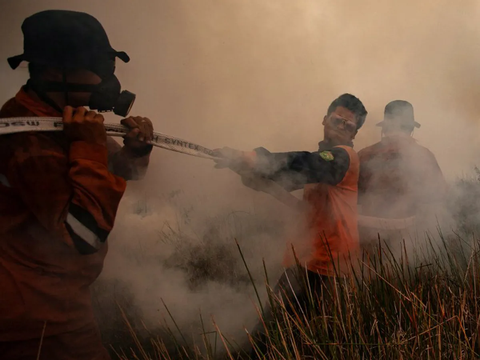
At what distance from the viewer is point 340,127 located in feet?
6.23

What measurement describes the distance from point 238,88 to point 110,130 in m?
0.59

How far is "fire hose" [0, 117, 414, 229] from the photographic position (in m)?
1.16

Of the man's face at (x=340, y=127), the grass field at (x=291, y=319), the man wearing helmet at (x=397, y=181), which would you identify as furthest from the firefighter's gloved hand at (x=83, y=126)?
the man wearing helmet at (x=397, y=181)

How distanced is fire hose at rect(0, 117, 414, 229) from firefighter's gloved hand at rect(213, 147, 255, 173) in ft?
0.10

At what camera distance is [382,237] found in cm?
201

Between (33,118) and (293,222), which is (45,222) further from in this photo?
(293,222)

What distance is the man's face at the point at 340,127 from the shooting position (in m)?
1.89

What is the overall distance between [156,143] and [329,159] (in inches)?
27.6

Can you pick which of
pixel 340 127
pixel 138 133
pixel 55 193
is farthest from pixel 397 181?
pixel 55 193

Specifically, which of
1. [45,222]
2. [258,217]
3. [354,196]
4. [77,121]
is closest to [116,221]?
[45,222]

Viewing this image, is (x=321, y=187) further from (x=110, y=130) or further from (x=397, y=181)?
(x=110, y=130)

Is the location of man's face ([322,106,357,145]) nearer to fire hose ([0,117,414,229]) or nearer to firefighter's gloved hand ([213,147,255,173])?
fire hose ([0,117,414,229])

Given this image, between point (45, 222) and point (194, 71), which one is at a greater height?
point (194, 71)

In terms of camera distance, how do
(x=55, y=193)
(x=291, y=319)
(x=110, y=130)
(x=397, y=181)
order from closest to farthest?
(x=55, y=193) → (x=110, y=130) → (x=291, y=319) → (x=397, y=181)
